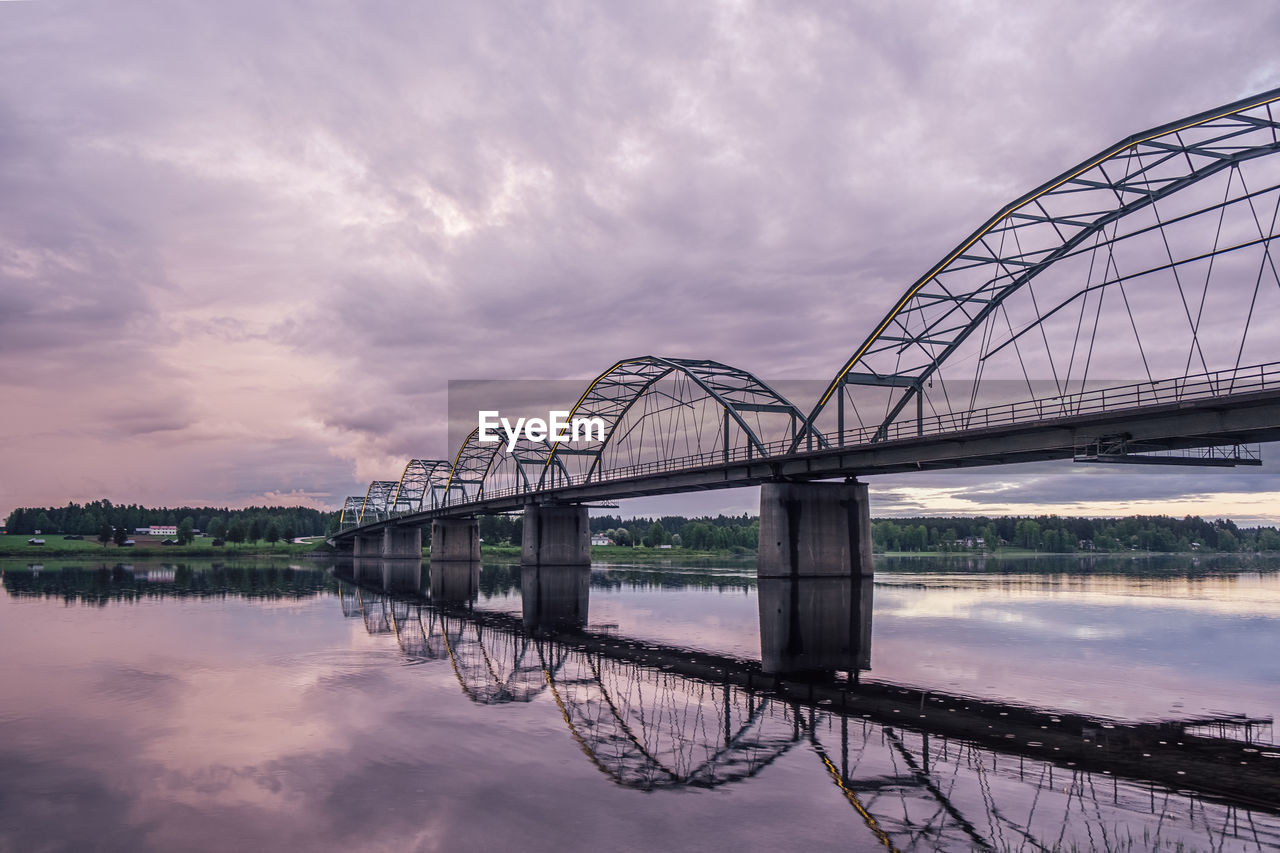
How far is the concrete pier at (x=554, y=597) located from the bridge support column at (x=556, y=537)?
150 cm

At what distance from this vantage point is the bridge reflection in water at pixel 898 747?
41.3 feet

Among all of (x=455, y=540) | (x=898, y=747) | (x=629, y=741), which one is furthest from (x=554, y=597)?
(x=455, y=540)

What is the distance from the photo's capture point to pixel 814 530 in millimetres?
62594

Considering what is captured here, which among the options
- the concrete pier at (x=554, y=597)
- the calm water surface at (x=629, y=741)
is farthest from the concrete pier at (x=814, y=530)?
the calm water surface at (x=629, y=741)

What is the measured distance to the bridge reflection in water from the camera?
12.6 metres

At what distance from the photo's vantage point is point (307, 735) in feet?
60.4

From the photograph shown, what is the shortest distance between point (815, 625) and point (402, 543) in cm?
13705

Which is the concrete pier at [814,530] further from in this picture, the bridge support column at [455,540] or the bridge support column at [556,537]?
the bridge support column at [455,540]

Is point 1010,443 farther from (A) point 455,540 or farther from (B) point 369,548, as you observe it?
(B) point 369,548

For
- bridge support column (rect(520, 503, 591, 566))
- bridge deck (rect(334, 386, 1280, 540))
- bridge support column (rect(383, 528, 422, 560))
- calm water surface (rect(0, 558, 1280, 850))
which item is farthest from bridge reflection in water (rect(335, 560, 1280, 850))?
bridge support column (rect(383, 528, 422, 560))

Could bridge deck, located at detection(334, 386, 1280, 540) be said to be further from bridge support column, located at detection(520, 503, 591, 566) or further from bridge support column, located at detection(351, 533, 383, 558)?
bridge support column, located at detection(351, 533, 383, 558)

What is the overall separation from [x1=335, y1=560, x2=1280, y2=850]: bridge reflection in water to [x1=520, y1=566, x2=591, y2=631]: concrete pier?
32.5 feet

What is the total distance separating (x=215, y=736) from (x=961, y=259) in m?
44.9

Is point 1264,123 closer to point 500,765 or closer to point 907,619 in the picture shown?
point 907,619
